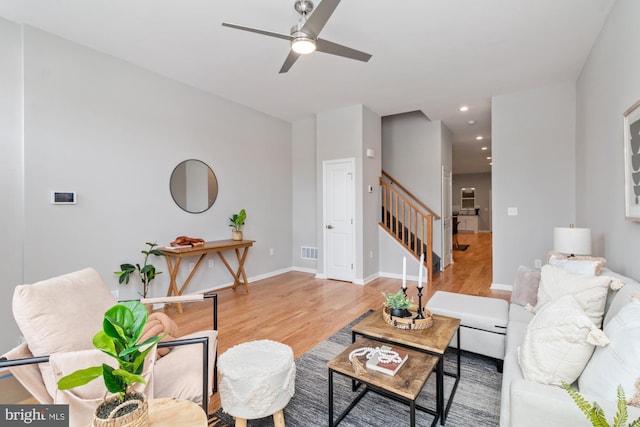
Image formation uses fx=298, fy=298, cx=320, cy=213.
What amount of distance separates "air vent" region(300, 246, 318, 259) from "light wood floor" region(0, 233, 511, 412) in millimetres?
391

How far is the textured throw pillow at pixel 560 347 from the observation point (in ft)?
4.24

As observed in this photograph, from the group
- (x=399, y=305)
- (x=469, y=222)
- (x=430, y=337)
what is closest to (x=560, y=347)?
(x=430, y=337)

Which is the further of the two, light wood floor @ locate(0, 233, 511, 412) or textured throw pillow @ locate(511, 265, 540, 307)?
light wood floor @ locate(0, 233, 511, 412)

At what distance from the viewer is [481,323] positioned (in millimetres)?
2328

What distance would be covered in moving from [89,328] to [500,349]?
2679 millimetres

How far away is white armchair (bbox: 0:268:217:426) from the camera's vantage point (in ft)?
4.14

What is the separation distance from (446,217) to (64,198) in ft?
20.4

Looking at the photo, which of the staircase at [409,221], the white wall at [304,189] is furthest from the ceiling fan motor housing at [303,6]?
the staircase at [409,221]

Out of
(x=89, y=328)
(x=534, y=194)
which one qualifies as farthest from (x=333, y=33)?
(x=534, y=194)

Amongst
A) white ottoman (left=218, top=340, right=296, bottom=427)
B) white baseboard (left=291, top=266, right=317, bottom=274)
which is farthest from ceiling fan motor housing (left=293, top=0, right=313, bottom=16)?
white baseboard (left=291, top=266, right=317, bottom=274)

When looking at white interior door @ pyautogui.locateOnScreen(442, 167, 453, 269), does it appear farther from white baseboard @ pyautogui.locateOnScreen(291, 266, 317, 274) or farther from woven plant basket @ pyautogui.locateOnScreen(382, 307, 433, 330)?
woven plant basket @ pyautogui.locateOnScreen(382, 307, 433, 330)

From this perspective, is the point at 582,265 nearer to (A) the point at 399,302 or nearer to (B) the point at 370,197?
(A) the point at 399,302

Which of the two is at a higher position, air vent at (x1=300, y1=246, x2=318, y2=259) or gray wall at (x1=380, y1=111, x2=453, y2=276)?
gray wall at (x1=380, y1=111, x2=453, y2=276)

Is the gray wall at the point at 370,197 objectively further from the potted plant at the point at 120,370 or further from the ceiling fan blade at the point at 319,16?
the potted plant at the point at 120,370
